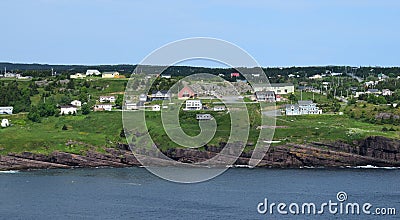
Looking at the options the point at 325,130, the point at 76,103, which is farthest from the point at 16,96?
the point at 325,130

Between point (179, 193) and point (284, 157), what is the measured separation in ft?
53.1

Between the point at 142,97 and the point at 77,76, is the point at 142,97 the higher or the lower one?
the lower one

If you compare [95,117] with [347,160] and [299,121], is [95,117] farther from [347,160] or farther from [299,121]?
[347,160]

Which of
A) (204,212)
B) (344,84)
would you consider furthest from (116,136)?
(344,84)

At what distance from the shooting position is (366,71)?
104 m

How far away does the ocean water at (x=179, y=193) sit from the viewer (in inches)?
1339

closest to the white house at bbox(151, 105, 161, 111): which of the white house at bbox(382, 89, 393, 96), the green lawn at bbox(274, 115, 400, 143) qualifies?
the green lawn at bbox(274, 115, 400, 143)

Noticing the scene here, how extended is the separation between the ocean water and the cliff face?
3.08m

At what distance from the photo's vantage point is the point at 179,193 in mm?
39344

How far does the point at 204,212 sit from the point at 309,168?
777 inches

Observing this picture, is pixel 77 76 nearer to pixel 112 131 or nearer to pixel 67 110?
pixel 67 110

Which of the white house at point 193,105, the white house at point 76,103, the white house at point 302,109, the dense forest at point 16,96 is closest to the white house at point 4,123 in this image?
Answer: the dense forest at point 16,96

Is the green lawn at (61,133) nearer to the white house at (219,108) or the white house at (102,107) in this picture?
the white house at (102,107)

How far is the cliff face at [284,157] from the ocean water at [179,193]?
308 centimetres
